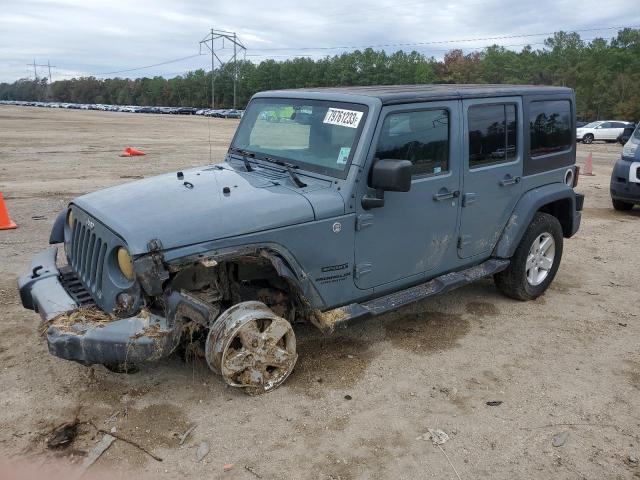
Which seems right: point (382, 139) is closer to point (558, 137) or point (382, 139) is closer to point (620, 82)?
point (558, 137)

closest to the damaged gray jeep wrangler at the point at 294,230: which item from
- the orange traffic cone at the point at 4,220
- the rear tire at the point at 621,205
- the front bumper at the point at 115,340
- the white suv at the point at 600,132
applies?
the front bumper at the point at 115,340

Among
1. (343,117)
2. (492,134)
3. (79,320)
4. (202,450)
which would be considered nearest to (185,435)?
(202,450)

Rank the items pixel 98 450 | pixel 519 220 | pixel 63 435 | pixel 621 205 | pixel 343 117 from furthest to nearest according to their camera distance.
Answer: pixel 621 205, pixel 519 220, pixel 343 117, pixel 63 435, pixel 98 450

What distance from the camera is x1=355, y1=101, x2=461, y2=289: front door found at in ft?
12.6

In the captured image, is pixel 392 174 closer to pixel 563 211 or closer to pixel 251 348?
pixel 251 348

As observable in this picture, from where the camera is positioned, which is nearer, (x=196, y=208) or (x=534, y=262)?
(x=196, y=208)

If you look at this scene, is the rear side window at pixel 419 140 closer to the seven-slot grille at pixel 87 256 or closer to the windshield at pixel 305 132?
the windshield at pixel 305 132

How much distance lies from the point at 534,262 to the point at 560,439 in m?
2.40

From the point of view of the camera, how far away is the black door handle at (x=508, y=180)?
473 cm

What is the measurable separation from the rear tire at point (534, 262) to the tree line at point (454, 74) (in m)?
30.0

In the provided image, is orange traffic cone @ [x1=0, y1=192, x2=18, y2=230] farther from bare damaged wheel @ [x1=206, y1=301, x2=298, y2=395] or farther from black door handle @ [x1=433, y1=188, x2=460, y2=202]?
black door handle @ [x1=433, y1=188, x2=460, y2=202]

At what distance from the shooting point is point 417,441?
3.17 m

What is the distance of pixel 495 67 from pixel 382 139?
71302 millimetres

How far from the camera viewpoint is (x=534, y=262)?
5289 millimetres
